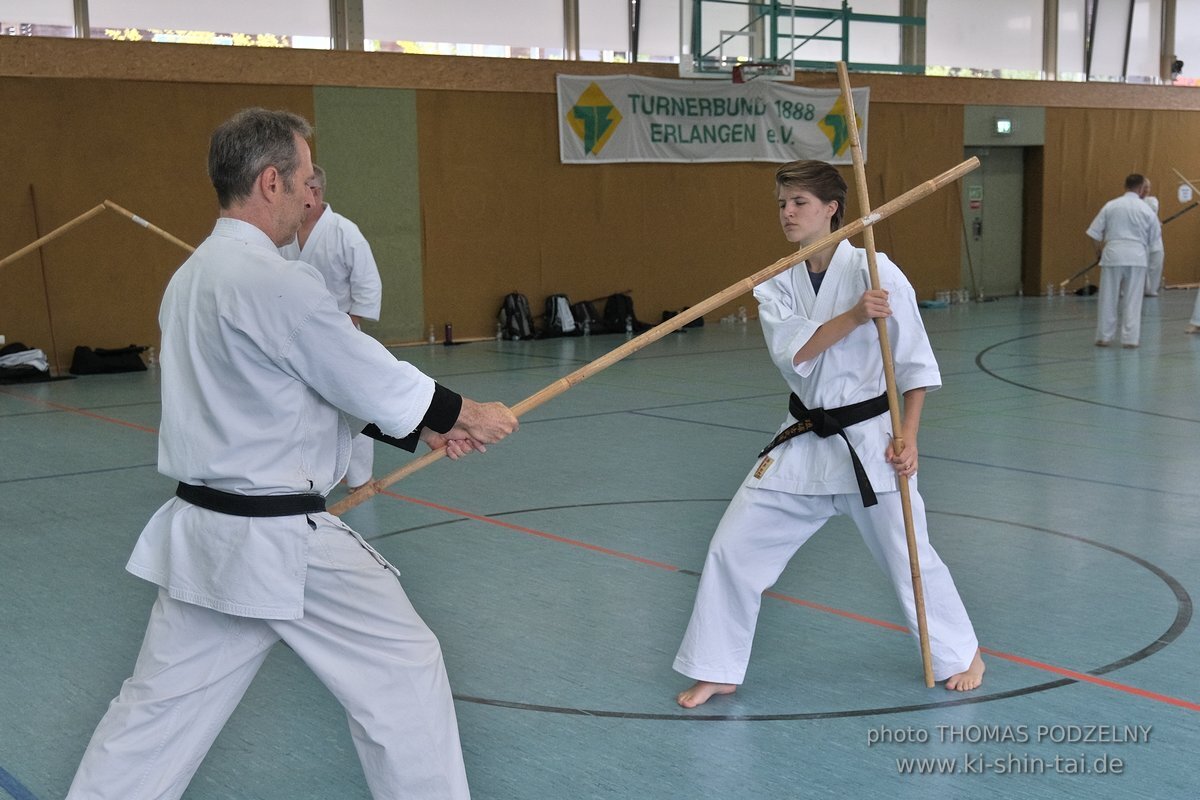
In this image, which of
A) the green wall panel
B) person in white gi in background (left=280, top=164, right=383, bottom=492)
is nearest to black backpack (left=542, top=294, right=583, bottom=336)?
the green wall panel

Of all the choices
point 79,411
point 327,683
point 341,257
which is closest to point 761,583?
point 327,683

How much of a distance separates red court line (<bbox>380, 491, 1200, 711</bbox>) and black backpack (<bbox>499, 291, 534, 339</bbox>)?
319 inches

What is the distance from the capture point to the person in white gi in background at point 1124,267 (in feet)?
40.1

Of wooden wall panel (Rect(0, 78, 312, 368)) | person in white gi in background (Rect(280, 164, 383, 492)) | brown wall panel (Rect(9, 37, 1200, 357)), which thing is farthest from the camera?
brown wall panel (Rect(9, 37, 1200, 357))

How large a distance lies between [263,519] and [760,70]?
13.2 meters

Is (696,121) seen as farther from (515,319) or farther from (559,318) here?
(515,319)

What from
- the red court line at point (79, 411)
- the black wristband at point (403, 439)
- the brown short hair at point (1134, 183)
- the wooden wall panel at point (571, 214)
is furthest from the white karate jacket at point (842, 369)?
the wooden wall panel at point (571, 214)

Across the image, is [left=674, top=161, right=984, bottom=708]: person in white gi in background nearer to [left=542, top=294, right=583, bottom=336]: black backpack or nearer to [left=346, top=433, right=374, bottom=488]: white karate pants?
[left=346, top=433, right=374, bottom=488]: white karate pants

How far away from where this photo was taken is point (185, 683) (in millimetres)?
2396

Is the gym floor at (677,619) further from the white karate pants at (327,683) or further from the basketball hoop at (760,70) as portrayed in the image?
the basketball hoop at (760,70)

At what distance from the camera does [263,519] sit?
93.0 inches

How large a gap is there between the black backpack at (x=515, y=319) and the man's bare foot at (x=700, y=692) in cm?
1102

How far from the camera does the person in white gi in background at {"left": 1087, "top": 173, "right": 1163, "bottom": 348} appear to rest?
12227mm

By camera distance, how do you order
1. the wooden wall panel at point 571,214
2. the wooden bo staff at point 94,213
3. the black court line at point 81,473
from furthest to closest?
the wooden wall panel at point 571,214 < the black court line at point 81,473 < the wooden bo staff at point 94,213
